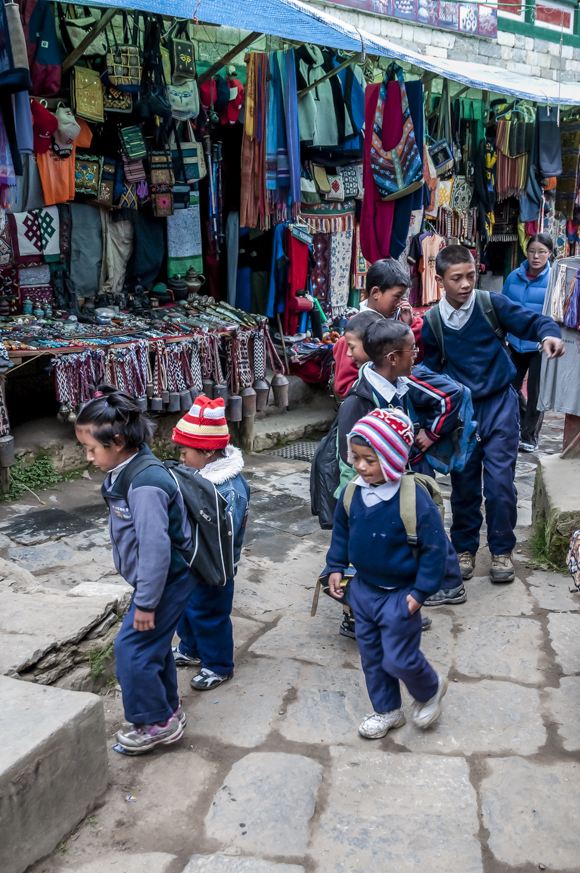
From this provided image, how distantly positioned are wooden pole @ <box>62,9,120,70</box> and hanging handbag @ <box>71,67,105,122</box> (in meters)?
0.08

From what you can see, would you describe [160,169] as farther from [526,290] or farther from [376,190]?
[526,290]

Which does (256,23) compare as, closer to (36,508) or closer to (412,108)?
(412,108)

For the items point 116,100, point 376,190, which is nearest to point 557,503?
point 376,190

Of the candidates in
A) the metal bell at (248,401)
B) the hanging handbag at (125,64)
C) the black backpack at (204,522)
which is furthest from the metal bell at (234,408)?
the black backpack at (204,522)

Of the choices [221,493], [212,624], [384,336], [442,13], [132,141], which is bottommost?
[212,624]

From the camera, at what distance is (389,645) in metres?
2.64

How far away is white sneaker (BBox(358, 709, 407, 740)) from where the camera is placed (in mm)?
2764

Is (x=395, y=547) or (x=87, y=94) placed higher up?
(x=87, y=94)

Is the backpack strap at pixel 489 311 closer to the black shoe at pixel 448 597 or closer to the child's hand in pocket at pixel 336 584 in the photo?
the black shoe at pixel 448 597

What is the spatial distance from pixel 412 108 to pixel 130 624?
5.62 meters

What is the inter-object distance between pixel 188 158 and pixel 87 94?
1.00 m

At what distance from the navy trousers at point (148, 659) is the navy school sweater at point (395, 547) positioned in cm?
63

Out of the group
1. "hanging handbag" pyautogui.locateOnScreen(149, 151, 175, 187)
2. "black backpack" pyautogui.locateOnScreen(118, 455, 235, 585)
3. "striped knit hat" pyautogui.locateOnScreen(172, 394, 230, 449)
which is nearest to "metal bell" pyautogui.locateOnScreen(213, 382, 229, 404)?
"hanging handbag" pyautogui.locateOnScreen(149, 151, 175, 187)

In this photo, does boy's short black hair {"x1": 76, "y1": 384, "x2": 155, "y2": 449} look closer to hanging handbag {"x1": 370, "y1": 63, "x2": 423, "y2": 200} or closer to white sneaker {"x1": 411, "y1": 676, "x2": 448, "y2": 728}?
white sneaker {"x1": 411, "y1": 676, "x2": 448, "y2": 728}
